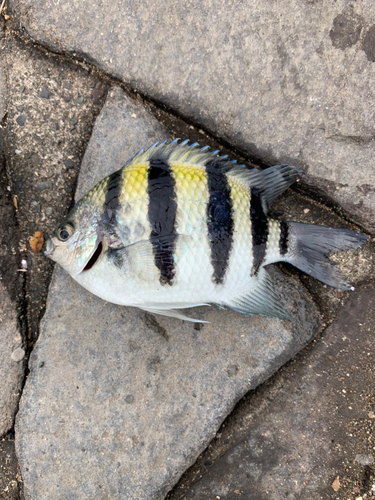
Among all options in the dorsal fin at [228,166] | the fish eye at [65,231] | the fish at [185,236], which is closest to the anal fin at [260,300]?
the fish at [185,236]

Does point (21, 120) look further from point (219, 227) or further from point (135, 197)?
point (219, 227)

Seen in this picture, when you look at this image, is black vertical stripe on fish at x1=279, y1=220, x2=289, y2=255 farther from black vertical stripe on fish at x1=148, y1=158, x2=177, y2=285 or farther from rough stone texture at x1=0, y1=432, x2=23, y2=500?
rough stone texture at x1=0, y1=432, x2=23, y2=500

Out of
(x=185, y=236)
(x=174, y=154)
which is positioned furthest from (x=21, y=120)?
(x=185, y=236)

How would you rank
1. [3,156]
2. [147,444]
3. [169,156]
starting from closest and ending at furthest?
1. [169,156]
2. [147,444]
3. [3,156]

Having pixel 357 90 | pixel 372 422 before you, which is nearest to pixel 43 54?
pixel 357 90

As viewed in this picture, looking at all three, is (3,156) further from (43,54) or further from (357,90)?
(357,90)
